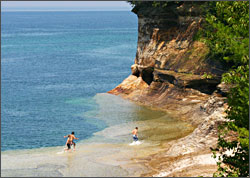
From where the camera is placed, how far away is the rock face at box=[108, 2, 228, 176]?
47.6 m

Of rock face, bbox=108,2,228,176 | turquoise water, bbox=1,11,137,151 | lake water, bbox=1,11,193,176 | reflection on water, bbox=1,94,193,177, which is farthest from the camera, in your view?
rock face, bbox=108,2,228,176

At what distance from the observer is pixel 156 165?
102 ft

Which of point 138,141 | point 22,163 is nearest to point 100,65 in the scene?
point 138,141

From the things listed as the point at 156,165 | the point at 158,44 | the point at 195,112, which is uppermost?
the point at 158,44

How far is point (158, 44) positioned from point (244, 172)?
122 ft

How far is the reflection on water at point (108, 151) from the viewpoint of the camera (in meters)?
30.8

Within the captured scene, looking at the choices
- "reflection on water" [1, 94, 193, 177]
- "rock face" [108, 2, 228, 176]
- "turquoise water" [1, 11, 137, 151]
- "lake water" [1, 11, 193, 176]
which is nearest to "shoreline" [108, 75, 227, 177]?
"rock face" [108, 2, 228, 176]

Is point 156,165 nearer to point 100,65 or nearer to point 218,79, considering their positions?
point 218,79

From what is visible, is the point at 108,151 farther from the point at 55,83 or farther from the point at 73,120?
the point at 55,83

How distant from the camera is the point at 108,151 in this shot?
116 ft

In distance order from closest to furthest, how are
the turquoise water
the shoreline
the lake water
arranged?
the shoreline
the lake water
the turquoise water

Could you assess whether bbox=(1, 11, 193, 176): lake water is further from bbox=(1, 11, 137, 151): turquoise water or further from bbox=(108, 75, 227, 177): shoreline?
bbox=(108, 75, 227, 177): shoreline

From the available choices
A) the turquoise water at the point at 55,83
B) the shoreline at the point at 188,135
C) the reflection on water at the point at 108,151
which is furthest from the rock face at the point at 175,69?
the turquoise water at the point at 55,83

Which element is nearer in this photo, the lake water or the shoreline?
the shoreline
